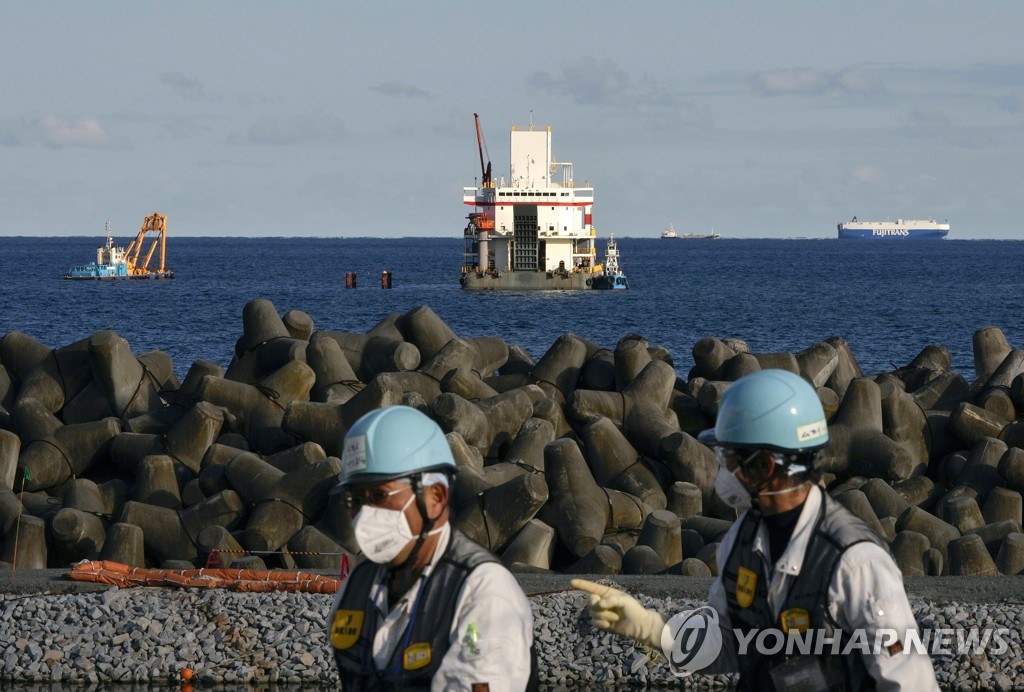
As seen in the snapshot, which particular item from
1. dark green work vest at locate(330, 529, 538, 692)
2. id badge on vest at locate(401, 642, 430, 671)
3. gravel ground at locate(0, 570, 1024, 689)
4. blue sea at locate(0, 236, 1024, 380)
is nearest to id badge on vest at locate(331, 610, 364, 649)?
dark green work vest at locate(330, 529, 538, 692)

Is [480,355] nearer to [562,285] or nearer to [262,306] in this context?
[262,306]

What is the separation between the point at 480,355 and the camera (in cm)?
1686

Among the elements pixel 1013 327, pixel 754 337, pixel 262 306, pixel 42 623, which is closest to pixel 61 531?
pixel 42 623

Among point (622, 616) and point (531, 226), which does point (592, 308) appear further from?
point (622, 616)

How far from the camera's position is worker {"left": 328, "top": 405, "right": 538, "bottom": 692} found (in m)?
3.67

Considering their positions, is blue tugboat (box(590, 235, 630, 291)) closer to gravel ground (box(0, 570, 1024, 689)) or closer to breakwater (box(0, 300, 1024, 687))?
breakwater (box(0, 300, 1024, 687))

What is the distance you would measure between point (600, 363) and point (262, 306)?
3.92 metres

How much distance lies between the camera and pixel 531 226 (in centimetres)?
9112

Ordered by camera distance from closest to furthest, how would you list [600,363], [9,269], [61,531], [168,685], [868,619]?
[868,619], [168,685], [61,531], [600,363], [9,269]

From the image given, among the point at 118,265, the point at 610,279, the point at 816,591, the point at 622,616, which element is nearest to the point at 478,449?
the point at 622,616

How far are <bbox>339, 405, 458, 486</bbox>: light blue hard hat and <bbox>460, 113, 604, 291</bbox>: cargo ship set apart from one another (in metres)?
85.6

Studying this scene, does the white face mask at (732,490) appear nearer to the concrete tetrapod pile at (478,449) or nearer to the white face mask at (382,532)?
the white face mask at (382,532)

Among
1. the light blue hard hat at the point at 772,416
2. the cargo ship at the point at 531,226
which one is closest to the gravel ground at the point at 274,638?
the light blue hard hat at the point at 772,416

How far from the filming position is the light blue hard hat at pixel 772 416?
397 cm
